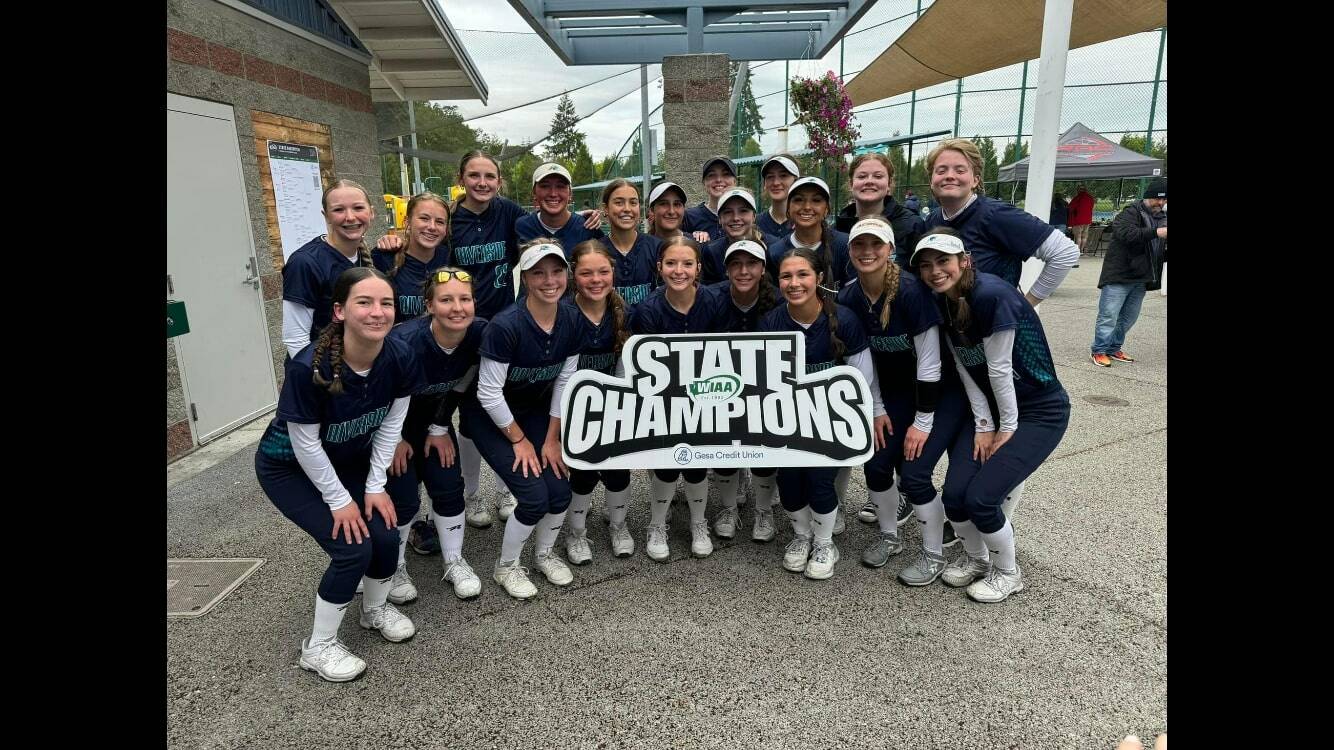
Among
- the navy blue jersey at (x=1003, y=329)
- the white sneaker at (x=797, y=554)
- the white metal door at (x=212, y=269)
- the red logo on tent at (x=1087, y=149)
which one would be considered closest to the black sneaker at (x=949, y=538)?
the white sneaker at (x=797, y=554)

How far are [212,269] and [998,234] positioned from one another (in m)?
5.63

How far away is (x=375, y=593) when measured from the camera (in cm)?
312

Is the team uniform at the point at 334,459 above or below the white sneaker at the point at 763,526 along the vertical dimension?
above

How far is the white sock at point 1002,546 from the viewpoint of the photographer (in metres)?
3.25

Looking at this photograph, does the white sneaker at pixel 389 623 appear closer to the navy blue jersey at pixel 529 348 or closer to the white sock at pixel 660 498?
the navy blue jersey at pixel 529 348

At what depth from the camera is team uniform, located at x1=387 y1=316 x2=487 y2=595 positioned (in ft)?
11.0

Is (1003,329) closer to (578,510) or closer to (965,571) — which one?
(965,571)

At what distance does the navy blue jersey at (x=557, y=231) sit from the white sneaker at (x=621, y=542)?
169 cm

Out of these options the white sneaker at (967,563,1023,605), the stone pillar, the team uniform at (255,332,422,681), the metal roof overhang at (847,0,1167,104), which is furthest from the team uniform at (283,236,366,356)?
the metal roof overhang at (847,0,1167,104)

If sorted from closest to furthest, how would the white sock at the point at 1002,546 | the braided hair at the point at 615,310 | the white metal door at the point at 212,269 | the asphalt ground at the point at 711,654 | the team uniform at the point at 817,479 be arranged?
the asphalt ground at the point at 711,654 → the white sock at the point at 1002,546 → the team uniform at the point at 817,479 → the braided hair at the point at 615,310 → the white metal door at the point at 212,269

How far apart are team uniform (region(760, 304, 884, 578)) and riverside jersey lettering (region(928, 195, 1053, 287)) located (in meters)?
0.70
